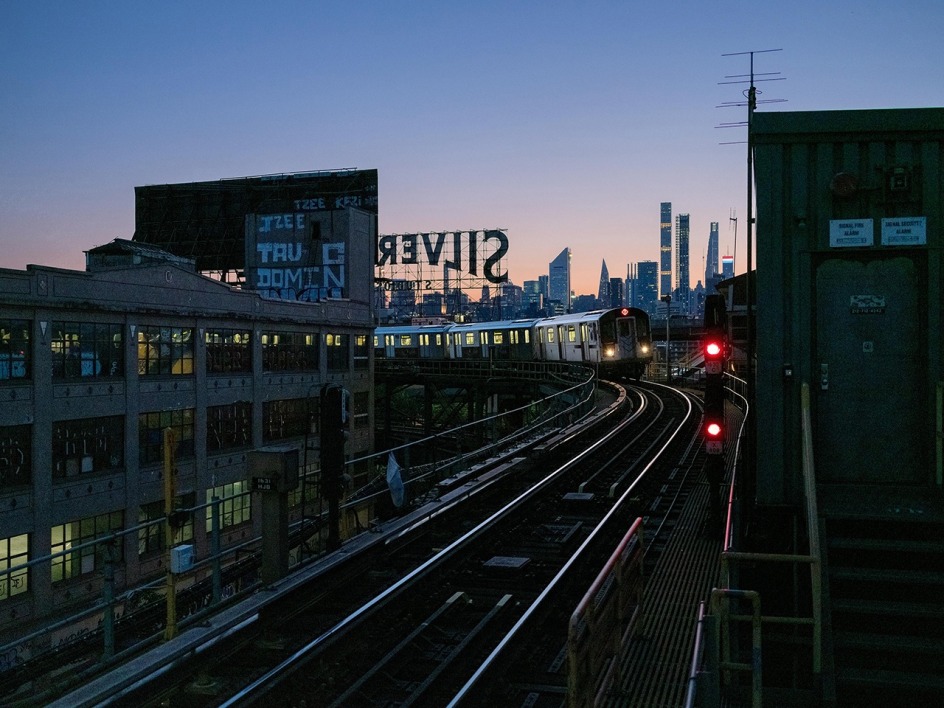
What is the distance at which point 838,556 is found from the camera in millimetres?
7324

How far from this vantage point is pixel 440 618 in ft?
28.5

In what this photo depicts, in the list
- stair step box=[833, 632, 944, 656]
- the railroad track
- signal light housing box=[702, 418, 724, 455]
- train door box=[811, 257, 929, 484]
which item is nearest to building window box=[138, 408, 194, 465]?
the railroad track

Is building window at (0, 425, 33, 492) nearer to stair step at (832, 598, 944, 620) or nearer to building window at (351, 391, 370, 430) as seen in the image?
building window at (351, 391, 370, 430)

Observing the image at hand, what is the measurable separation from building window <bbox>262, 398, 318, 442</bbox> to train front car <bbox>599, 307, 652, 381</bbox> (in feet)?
50.9

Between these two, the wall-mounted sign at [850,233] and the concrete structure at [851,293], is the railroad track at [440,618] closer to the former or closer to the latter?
the concrete structure at [851,293]

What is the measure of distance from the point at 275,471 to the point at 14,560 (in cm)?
1967

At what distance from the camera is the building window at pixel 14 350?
23922 mm

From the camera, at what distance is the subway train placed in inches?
1665

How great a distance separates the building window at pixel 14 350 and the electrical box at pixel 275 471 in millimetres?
18927

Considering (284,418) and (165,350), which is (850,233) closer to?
(165,350)

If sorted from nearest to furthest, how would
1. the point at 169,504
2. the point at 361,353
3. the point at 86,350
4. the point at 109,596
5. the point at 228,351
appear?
the point at 109,596
the point at 169,504
the point at 86,350
the point at 228,351
the point at 361,353

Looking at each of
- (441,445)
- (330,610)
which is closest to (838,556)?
(330,610)

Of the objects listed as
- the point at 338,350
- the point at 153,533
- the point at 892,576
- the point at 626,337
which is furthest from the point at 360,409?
the point at 892,576

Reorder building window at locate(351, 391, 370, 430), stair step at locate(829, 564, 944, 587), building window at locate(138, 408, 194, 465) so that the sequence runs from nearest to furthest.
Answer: stair step at locate(829, 564, 944, 587) < building window at locate(138, 408, 194, 465) < building window at locate(351, 391, 370, 430)
